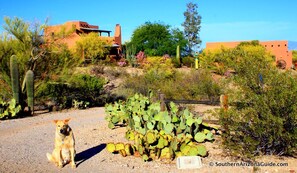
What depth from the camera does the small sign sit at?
20.2ft

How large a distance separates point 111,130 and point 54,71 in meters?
7.55

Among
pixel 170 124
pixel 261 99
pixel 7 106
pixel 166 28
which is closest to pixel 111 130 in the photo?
pixel 170 124

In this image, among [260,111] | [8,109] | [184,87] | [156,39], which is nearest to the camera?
[260,111]

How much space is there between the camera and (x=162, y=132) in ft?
23.8

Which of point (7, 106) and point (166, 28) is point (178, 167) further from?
point (166, 28)

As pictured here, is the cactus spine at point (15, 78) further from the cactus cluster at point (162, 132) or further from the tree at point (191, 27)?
the tree at point (191, 27)

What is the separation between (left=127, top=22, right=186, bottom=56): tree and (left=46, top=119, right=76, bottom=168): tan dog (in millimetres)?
35623

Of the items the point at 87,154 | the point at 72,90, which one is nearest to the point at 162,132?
the point at 87,154

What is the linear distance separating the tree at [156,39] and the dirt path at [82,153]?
31.6 meters

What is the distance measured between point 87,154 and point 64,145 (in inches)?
42.4

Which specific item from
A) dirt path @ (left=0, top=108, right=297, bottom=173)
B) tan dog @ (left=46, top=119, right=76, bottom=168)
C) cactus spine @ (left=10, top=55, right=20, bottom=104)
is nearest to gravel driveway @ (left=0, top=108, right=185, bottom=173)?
dirt path @ (left=0, top=108, right=297, bottom=173)

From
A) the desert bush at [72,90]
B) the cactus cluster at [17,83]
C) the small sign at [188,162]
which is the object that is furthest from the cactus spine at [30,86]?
the small sign at [188,162]

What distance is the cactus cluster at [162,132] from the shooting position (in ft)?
21.7

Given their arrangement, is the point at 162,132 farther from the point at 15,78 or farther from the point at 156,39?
the point at 156,39
